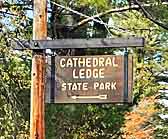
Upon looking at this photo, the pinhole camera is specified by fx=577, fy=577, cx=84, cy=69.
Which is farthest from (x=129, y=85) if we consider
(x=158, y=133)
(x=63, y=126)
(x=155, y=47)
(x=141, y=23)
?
(x=158, y=133)

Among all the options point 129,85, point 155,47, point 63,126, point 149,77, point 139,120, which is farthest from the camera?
point 139,120

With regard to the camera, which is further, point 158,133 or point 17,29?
point 158,133

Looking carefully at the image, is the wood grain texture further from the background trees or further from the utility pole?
the background trees

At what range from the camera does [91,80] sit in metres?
5.59

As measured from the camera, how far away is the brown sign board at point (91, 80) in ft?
18.2

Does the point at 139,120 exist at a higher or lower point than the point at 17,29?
lower

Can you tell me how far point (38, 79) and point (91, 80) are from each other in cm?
63

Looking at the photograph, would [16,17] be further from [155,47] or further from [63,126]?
[155,47]

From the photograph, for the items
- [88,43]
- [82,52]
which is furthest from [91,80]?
[82,52]

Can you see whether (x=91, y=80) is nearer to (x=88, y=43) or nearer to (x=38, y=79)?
(x=88, y=43)

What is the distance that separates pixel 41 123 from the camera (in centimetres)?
584

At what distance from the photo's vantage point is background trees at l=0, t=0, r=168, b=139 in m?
8.70

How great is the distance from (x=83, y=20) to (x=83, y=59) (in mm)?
7757

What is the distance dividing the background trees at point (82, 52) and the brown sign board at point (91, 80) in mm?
1183
